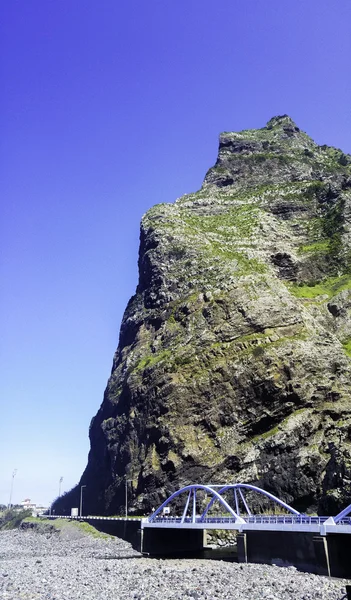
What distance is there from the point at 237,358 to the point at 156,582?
46631 millimetres

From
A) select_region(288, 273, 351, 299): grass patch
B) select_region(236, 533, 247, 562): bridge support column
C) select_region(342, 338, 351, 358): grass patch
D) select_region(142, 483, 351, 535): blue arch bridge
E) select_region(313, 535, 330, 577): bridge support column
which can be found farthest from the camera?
select_region(288, 273, 351, 299): grass patch

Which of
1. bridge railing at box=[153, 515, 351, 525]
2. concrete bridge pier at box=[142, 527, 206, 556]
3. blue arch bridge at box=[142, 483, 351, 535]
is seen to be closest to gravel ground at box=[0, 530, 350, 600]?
blue arch bridge at box=[142, 483, 351, 535]

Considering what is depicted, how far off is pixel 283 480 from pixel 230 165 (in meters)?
114

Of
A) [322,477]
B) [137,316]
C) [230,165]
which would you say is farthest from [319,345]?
[230,165]

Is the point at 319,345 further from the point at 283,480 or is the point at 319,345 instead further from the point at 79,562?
the point at 79,562

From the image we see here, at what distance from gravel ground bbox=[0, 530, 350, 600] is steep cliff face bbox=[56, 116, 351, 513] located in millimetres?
22326

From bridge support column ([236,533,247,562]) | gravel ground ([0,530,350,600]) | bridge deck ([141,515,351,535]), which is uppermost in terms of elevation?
bridge deck ([141,515,351,535])

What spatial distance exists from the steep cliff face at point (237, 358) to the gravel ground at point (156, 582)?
2233 centimetres

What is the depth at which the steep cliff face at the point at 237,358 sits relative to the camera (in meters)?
70.9

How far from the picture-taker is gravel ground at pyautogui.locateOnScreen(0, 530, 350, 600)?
102 ft

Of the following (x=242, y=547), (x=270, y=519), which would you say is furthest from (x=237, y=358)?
(x=242, y=547)

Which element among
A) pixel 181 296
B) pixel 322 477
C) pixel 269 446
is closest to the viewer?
pixel 322 477

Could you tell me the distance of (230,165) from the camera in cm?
15800

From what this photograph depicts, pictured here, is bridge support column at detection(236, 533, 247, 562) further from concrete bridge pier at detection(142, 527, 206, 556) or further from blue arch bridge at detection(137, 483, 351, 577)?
concrete bridge pier at detection(142, 527, 206, 556)
